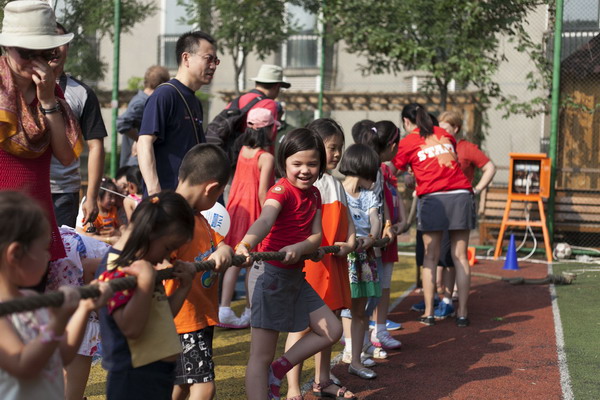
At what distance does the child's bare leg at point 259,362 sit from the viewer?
13.7 ft

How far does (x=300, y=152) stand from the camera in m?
4.44

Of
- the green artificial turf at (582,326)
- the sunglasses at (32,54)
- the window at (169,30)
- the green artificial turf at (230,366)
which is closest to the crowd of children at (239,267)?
the green artificial turf at (230,366)

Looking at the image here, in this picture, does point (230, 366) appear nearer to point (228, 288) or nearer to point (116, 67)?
point (228, 288)

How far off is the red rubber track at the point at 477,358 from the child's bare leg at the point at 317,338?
788 millimetres

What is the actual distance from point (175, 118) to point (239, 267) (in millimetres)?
1481

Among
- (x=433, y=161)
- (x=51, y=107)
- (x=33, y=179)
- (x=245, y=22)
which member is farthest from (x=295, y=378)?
(x=245, y=22)

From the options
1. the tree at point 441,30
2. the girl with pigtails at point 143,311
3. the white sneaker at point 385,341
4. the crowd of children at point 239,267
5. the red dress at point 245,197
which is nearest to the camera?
the crowd of children at point 239,267

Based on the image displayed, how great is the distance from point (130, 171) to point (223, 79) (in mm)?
15430

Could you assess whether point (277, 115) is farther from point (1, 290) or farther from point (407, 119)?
point (1, 290)

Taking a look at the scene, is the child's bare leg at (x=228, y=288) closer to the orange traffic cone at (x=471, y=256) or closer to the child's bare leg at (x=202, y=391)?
the child's bare leg at (x=202, y=391)

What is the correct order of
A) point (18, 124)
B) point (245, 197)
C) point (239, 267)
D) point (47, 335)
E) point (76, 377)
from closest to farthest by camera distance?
1. point (47, 335)
2. point (18, 124)
3. point (76, 377)
4. point (239, 267)
5. point (245, 197)

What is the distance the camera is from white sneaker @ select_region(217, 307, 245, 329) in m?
6.98

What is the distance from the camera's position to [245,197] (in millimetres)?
6922

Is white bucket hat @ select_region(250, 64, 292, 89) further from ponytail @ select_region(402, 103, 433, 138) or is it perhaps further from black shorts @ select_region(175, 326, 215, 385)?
black shorts @ select_region(175, 326, 215, 385)
